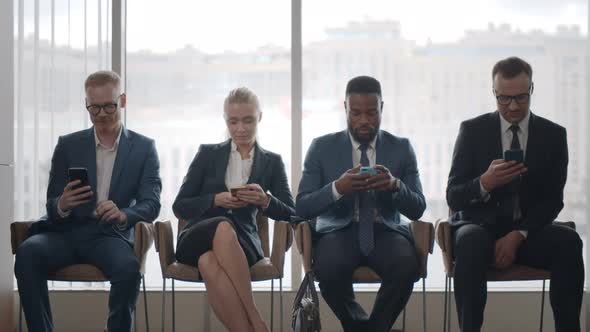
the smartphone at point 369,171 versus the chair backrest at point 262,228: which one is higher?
the smartphone at point 369,171

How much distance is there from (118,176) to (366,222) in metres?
1.35

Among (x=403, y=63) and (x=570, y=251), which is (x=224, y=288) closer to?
(x=570, y=251)

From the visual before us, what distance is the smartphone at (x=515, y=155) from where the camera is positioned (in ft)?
12.9

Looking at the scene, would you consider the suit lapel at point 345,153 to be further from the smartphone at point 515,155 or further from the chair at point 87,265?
the chair at point 87,265

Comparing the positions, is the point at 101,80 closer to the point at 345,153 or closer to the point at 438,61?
the point at 345,153

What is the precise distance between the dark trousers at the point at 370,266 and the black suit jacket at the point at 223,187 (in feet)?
1.29

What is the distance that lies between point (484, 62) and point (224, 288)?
7.90ft

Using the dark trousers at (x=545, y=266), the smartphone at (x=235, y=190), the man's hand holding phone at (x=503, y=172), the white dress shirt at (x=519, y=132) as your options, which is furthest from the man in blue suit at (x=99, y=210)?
the white dress shirt at (x=519, y=132)

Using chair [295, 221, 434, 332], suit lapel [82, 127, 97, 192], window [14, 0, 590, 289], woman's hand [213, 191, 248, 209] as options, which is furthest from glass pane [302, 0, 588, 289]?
suit lapel [82, 127, 97, 192]

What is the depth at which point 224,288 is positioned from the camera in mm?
3900

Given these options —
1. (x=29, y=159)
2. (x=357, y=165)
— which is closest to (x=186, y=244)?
(x=357, y=165)

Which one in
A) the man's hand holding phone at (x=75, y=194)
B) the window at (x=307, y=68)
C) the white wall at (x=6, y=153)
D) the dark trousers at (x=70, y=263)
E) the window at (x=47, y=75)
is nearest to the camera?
the dark trousers at (x=70, y=263)

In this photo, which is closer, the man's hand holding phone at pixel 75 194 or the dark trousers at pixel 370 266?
the dark trousers at pixel 370 266

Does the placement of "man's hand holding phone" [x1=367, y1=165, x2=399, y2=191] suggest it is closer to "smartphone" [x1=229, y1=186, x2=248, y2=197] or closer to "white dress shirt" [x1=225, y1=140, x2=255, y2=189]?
"smartphone" [x1=229, y1=186, x2=248, y2=197]
